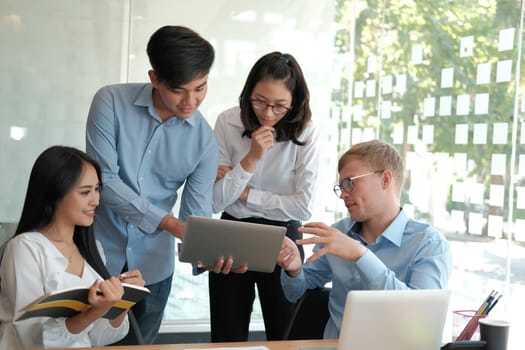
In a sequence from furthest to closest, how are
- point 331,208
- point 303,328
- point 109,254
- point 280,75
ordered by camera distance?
point 331,208 → point 280,75 → point 109,254 → point 303,328

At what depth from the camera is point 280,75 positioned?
3.00 metres

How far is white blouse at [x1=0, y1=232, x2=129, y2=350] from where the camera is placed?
2.14m

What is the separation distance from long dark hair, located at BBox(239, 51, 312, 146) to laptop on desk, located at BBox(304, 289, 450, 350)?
1.44m

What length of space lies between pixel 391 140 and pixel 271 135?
2.87 meters

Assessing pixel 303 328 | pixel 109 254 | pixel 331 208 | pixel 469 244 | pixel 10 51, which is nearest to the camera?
pixel 303 328

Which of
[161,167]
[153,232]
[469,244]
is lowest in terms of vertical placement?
[469,244]

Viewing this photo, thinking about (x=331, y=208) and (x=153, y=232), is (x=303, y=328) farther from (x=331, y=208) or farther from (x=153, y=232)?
(x=331, y=208)

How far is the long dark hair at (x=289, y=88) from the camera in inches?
119

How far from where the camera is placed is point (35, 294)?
219cm

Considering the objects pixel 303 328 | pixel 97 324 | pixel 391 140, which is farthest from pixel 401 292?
pixel 391 140

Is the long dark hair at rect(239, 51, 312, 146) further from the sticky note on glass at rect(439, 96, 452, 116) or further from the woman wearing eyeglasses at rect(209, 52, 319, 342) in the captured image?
the sticky note on glass at rect(439, 96, 452, 116)

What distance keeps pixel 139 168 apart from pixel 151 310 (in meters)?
0.56

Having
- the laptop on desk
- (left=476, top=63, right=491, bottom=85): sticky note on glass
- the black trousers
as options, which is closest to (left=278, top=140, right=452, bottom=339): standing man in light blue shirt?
the black trousers

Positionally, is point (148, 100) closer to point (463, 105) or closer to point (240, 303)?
point (240, 303)
